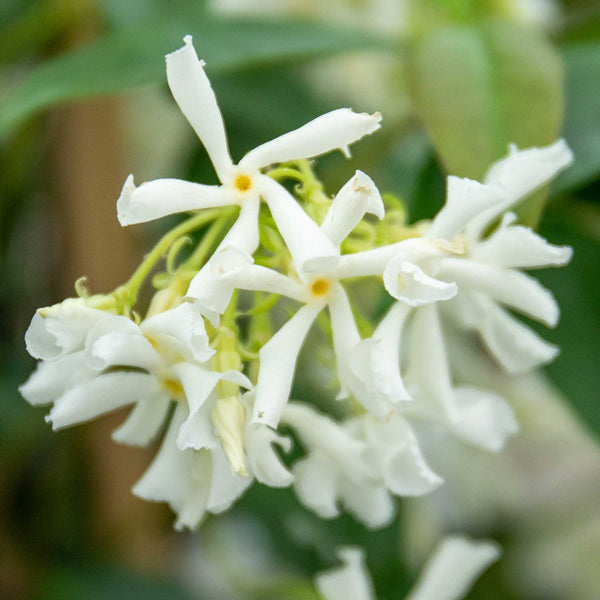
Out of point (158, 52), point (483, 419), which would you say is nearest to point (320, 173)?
point (158, 52)

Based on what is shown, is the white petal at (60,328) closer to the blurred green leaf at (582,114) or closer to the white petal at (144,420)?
the white petal at (144,420)

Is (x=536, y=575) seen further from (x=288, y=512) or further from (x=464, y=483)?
(x=288, y=512)

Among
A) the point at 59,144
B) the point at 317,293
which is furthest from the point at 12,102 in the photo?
the point at 59,144

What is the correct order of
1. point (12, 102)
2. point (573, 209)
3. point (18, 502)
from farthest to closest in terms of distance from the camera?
point (18, 502) → point (573, 209) → point (12, 102)

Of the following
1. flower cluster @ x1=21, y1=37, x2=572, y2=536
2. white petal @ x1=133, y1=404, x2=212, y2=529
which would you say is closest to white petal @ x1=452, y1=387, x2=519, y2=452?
flower cluster @ x1=21, y1=37, x2=572, y2=536

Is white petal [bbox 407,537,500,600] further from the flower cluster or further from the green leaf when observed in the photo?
the green leaf

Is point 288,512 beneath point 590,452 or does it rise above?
above

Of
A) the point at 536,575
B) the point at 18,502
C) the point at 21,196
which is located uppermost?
the point at 21,196
